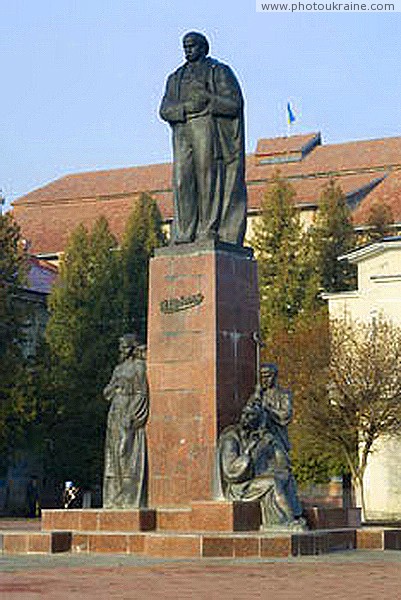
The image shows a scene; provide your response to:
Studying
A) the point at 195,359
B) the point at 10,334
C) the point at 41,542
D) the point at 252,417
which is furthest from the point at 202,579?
the point at 10,334

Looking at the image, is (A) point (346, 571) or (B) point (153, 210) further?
(B) point (153, 210)

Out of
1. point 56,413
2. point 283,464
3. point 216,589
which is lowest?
point 216,589

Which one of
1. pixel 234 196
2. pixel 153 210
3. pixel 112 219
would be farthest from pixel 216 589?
pixel 112 219

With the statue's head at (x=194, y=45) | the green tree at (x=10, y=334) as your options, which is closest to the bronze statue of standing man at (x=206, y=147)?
the statue's head at (x=194, y=45)

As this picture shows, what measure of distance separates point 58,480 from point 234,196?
33.0 m

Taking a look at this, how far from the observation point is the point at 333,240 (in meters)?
57.2

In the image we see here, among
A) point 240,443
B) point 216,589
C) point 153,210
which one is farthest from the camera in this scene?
point 153,210

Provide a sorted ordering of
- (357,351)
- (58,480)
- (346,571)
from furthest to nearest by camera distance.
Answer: (58,480), (357,351), (346,571)

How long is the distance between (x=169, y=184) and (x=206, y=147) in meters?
54.8

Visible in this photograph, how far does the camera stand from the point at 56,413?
44.3m

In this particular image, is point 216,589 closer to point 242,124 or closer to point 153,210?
Answer: point 242,124

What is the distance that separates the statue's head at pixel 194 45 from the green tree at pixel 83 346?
90.7 feet

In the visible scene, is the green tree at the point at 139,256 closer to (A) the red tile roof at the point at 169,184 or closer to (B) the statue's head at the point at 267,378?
(A) the red tile roof at the point at 169,184

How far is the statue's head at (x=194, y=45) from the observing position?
17.5 metres
